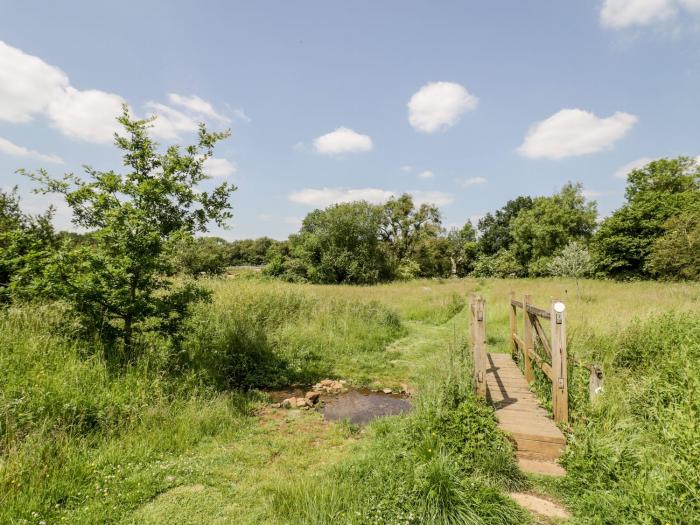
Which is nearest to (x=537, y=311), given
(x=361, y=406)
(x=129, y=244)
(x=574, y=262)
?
(x=361, y=406)

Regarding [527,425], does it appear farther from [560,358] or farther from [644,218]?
[644,218]

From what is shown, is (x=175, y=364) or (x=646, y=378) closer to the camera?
(x=646, y=378)

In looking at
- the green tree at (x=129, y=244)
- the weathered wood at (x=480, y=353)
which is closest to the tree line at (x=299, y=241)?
the green tree at (x=129, y=244)

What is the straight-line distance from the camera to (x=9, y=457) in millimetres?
3219

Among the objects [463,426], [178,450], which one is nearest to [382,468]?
[463,426]

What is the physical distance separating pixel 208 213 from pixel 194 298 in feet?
5.29

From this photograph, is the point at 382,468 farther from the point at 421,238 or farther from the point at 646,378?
the point at 421,238

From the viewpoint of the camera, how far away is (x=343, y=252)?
1474 inches

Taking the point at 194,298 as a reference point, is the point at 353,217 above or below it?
above

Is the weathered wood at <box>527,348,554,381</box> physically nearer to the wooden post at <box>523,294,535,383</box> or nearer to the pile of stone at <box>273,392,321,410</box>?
the wooden post at <box>523,294,535,383</box>

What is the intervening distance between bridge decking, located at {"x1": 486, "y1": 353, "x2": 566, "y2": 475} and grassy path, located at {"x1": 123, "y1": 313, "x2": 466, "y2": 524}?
1.09 m

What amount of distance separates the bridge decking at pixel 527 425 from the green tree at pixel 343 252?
31.2m

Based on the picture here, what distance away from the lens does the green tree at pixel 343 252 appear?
37.4 metres

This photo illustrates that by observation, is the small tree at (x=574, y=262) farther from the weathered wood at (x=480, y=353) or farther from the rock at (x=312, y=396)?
the rock at (x=312, y=396)
